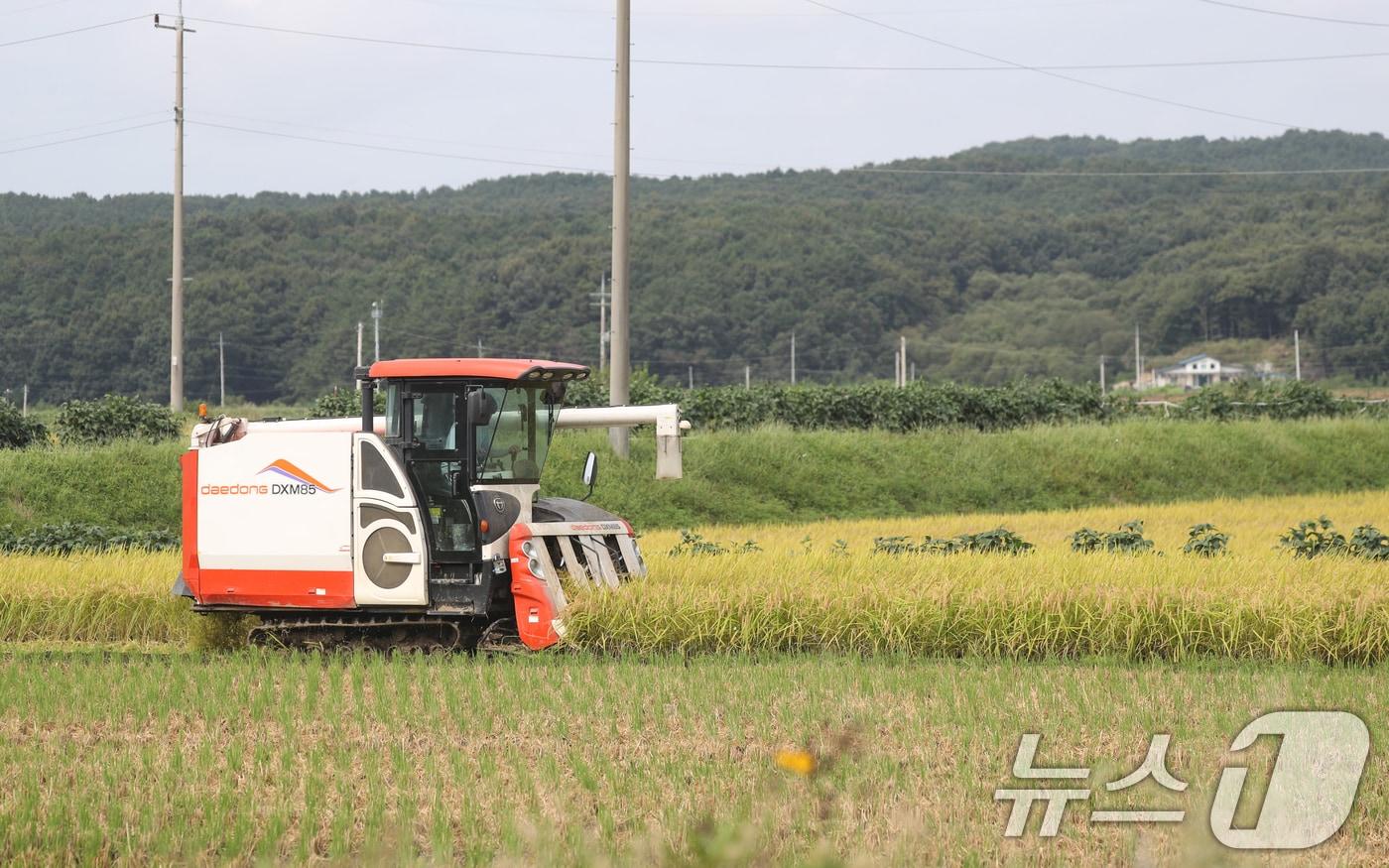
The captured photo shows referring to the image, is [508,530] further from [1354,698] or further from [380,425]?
[1354,698]

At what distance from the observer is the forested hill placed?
6156cm

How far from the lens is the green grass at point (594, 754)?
5.89 metres

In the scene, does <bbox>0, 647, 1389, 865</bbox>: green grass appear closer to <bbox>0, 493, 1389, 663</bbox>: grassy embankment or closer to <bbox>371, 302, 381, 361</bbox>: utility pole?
<bbox>0, 493, 1389, 663</bbox>: grassy embankment

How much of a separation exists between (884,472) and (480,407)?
16454 millimetres

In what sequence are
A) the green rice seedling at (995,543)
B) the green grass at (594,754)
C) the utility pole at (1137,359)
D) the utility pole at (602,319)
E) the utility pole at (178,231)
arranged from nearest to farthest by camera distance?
the green grass at (594,754) → the green rice seedling at (995,543) → the utility pole at (178,231) → the utility pole at (602,319) → the utility pole at (1137,359)

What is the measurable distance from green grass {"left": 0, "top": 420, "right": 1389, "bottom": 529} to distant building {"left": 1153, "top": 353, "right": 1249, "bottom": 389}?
46.2 metres

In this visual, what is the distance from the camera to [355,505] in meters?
11.0

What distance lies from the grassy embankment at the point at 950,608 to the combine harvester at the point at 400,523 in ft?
2.12

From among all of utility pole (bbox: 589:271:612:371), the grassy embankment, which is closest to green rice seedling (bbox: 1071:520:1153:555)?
the grassy embankment

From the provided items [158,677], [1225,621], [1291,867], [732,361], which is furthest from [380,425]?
[732,361]

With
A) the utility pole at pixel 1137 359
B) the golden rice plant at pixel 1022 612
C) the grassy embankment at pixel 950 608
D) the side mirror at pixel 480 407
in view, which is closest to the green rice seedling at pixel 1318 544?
the grassy embankment at pixel 950 608

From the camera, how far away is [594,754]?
760 cm

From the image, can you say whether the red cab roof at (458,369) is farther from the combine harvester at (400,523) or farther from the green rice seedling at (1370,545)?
the green rice seedling at (1370,545)

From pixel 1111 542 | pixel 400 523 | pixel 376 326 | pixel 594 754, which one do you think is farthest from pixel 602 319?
pixel 594 754
